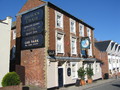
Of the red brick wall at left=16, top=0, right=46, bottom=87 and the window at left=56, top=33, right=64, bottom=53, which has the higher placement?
the window at left=56, top=33, right=64, bottom=53

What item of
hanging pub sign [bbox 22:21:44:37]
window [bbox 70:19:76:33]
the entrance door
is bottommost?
the entrance door

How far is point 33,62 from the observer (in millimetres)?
16719

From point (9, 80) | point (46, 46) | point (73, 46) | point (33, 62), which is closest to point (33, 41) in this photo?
point (46, 46)

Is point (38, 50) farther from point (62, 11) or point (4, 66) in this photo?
point (62, 11)

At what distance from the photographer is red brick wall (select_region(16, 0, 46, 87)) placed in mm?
15773

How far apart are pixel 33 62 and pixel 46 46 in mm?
2491

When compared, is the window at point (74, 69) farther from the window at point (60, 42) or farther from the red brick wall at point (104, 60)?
the red brick wall at point (104, 60)

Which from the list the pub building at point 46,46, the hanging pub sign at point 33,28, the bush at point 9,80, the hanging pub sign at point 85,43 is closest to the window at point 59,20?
the pub building at point 46,46

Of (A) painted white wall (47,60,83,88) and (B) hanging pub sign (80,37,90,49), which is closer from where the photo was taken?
(A) painted white wall (47,60,83,88)

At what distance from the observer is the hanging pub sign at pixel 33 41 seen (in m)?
16.5

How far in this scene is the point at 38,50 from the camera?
1648 cm

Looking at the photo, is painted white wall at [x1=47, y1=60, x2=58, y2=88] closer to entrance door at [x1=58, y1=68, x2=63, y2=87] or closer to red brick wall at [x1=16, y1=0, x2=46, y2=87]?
red brick wall at [x1=16, y1=0, x2=46, y2=87]

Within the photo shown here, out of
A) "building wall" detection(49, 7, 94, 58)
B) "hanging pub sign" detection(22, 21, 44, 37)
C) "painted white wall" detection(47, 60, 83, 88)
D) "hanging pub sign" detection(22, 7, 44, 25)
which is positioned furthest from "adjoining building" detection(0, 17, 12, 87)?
"building wall" detection(49, 7, 94, 58)

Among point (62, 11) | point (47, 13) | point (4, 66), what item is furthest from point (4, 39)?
point (62, 11)
